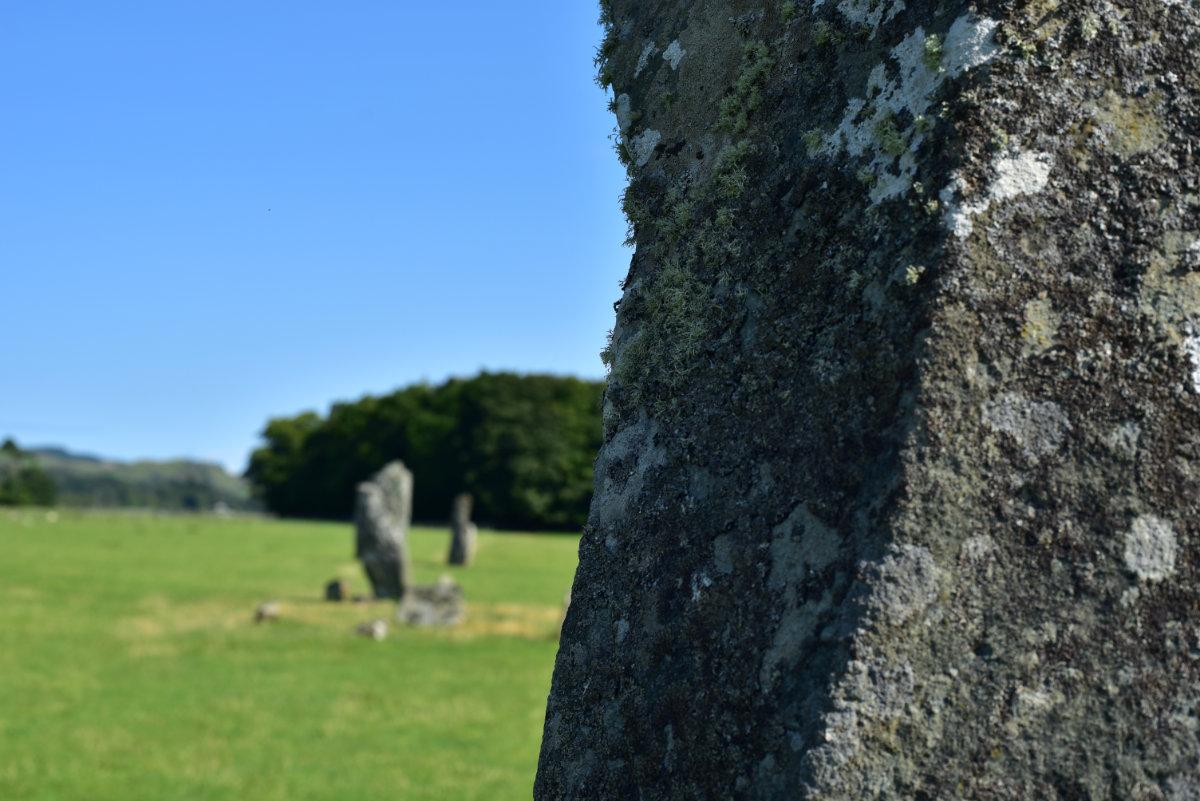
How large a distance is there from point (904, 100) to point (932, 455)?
610mm

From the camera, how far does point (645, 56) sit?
8.34 ft

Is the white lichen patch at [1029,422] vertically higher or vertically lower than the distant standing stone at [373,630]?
higher

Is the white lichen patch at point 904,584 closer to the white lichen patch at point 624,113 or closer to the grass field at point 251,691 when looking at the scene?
the white lichen patch at point 624,113

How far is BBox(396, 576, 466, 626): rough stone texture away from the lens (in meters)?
17.4

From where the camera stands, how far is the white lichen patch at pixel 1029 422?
1.75 m

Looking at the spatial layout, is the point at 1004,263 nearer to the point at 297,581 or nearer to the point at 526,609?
the point at 526,609

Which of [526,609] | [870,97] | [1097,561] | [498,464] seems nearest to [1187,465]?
[1097,561]

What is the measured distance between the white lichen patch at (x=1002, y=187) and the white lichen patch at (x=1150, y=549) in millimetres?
499

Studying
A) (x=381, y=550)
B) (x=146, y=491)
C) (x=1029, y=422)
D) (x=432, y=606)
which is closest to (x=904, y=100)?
(x=1029, y=422)

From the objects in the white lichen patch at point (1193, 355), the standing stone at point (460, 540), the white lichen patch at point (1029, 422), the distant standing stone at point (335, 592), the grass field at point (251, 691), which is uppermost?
the white lichen patch at point (1193, 355)

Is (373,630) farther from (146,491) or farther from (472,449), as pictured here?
(146,491)

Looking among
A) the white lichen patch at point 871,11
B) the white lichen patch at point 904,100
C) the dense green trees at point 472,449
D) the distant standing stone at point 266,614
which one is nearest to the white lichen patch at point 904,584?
the white lichen patch at point 904,100

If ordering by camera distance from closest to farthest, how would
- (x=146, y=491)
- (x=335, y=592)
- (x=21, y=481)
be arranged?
(x=335, y=592) < (x=21, y=481) < (x=146, y=491)

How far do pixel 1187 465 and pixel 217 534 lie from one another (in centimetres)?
4061
